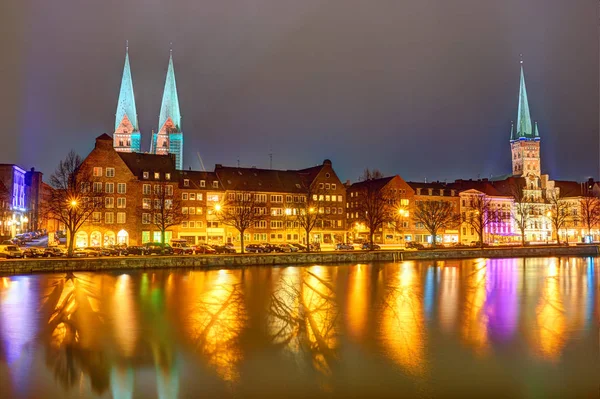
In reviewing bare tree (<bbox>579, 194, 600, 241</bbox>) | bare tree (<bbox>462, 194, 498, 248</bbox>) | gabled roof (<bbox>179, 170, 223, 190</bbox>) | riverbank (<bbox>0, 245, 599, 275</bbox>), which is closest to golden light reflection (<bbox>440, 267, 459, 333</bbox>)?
riverbank (<bbox>0, 245, 599, 275</bbox>)

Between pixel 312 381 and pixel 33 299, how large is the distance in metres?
23.1

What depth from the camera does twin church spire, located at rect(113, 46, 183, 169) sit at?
164375mm

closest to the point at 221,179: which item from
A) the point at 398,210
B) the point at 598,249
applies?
the point at 398,210

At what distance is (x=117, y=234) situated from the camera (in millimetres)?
78000

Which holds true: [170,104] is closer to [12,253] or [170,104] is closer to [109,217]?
[109,217]

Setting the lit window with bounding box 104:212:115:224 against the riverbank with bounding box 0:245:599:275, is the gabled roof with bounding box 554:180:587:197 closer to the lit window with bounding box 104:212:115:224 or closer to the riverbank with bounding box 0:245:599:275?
the riverbank with bounding box 0:245:599:275

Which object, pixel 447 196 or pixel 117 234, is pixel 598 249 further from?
pixel 117 234

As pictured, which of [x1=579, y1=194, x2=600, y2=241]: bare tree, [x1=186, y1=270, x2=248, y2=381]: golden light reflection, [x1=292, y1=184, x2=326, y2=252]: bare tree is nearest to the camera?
[x1=186, y1=270, x2=248, y2=381]: golden light reflection

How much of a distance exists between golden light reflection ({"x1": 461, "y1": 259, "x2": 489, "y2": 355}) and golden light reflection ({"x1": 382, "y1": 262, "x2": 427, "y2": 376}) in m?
2.16

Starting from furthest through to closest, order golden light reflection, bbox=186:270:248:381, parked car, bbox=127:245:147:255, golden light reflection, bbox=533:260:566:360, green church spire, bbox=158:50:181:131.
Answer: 1. green church spire, bbox=158:50:181:131
2. parked car, bbox=127:245:147:255
3. golden light reflection, bbox=533:260:566:360
4. golden light reflection, bbox=186:270:248:381

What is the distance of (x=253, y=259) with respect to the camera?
201ft

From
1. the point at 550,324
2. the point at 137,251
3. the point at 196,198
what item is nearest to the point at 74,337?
the point at 550,324

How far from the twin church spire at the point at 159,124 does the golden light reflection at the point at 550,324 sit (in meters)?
137

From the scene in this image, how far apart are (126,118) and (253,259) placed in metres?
118
